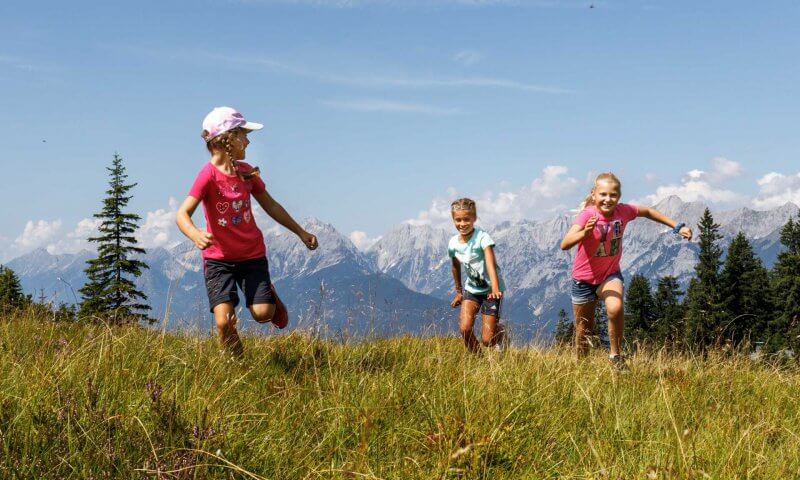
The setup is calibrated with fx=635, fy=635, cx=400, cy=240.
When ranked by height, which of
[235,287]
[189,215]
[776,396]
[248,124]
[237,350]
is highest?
[248,124]

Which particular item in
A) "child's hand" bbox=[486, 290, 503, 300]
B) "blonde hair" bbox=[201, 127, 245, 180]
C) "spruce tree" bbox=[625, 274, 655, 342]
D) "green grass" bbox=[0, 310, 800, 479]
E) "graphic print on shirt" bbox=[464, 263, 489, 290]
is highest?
"blonde hair" bbox=[201, 127, 245, 180]

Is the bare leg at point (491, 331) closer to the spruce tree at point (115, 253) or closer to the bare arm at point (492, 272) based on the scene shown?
the bare arm at point (492, 272)

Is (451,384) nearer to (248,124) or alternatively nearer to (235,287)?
(235,287)

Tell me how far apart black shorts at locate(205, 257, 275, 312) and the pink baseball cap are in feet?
4.15

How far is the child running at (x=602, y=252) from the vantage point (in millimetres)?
7039

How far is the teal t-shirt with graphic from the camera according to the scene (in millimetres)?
7879

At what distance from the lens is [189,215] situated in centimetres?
574

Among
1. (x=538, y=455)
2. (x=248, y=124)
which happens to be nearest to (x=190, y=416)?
(x=538, y=455)

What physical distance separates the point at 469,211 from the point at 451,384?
383cm

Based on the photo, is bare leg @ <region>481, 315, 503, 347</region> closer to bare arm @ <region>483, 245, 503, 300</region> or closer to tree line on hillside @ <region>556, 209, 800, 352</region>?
bare arm @ <region>483, 245, 503, 300</region>

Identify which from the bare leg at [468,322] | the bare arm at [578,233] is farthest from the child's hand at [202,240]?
the bare leg at [468,322]

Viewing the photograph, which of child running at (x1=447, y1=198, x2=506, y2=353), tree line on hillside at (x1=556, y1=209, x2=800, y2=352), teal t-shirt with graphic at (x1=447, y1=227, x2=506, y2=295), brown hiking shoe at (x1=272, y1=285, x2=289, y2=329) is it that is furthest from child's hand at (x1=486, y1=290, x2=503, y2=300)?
tree line on hillside at (x1=556, y1=209, x2=800, y2=352)

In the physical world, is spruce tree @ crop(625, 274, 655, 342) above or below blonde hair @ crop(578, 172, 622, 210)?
below

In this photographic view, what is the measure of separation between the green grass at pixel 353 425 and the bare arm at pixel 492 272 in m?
2.02
